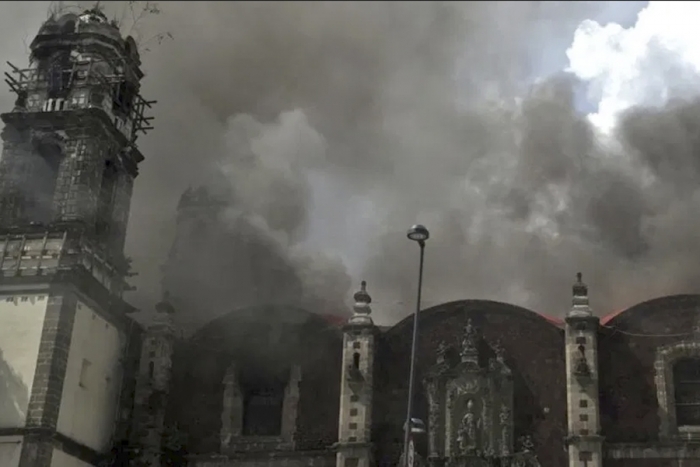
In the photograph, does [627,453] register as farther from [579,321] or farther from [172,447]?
[172,447]

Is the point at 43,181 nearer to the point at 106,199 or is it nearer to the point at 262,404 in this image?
the point at 106,199

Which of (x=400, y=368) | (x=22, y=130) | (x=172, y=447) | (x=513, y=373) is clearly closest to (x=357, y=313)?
(x=400, y=368)

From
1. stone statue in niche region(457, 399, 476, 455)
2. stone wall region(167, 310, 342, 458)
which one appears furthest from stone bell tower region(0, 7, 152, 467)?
A: stone statue in niche region(457, 399, 476, 455)

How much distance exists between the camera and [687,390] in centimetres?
2962

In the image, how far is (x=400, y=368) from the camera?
104 feet

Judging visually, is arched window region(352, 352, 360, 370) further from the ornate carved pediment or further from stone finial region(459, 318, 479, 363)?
stone finial region(459, 318, 479, 363)

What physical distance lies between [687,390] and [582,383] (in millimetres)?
3127

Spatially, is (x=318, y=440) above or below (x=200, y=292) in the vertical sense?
below

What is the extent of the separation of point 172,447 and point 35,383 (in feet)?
16.4

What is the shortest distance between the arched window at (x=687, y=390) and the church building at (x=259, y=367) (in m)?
0.05

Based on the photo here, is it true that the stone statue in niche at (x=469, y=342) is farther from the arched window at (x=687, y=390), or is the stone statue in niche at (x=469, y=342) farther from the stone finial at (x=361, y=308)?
the arched window at (x=687, y=390)

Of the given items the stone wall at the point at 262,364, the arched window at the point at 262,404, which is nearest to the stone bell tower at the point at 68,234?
the stone wall at the point at 262,364

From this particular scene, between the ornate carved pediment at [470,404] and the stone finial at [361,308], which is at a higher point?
the stone finial at [361,308]

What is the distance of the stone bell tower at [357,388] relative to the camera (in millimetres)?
29875
